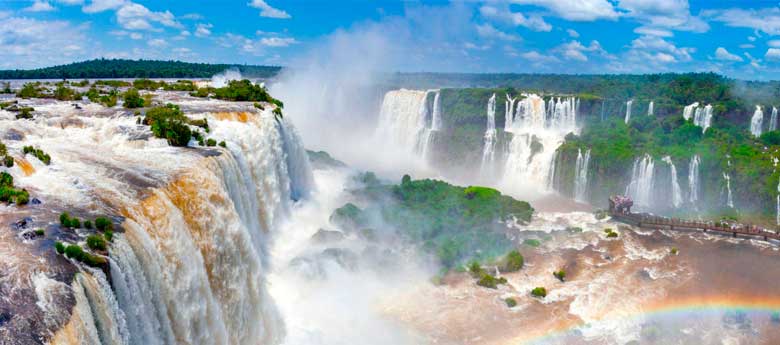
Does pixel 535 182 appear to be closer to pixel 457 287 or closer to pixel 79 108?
pixel 457 287

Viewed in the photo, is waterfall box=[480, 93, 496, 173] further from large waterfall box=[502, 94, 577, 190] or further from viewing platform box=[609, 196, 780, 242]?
viewing platform box=[609, 196, 780, 242]

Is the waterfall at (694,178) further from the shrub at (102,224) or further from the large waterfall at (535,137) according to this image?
the shrub at (102,224)

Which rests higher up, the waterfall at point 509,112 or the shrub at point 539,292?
the waterfall at point 509,112

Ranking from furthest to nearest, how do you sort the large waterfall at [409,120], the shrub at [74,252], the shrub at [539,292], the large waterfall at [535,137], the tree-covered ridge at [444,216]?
the large waterfall at [409,120]
the large waterfall at [535,137]
the tree-covered ridge at [444,216]
the shrub at [539,292]
the shrub at [74,252]

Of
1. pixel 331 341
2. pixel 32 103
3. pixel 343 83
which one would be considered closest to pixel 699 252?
pixel 331 341

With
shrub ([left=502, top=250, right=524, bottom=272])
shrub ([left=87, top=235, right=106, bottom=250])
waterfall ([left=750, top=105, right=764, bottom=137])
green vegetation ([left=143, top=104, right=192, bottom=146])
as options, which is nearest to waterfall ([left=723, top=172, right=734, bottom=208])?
waterfall ([left=750, top=105, right=764, bottom=137])

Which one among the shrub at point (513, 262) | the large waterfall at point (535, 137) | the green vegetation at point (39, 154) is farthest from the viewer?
the large waterfall at point (535, 137)

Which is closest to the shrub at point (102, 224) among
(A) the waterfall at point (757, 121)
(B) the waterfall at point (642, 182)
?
(B) the waterfall at point (642, 182)
